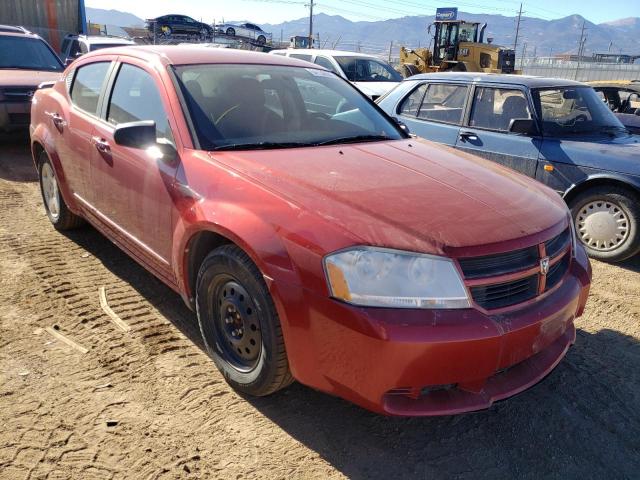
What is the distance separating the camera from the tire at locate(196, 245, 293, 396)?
7.70ft

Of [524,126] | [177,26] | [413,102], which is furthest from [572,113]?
[177,26]

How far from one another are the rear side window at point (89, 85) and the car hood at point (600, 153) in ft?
13.3

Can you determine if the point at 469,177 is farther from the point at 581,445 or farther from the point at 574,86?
the point at 574,86

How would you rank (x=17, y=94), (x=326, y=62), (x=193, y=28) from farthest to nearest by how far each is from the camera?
(x=193, y=28)
(x=326, y=62)
(x=17, y=94)

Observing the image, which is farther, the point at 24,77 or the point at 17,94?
the point at 24,77

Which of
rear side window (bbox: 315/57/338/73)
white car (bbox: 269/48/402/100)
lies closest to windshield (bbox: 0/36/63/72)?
white car (bbox: 269/48/402/100)

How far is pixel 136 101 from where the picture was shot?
11.1ft

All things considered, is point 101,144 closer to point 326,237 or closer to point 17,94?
point 326,237

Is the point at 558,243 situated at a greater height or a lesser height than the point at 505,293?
greater

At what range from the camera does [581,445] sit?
248 cm

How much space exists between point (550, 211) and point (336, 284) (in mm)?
1269

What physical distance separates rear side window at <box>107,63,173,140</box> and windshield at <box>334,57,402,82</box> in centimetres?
867

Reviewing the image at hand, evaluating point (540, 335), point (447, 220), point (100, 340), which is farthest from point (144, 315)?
point (540, 335)

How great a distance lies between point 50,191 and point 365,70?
883 centimetres
